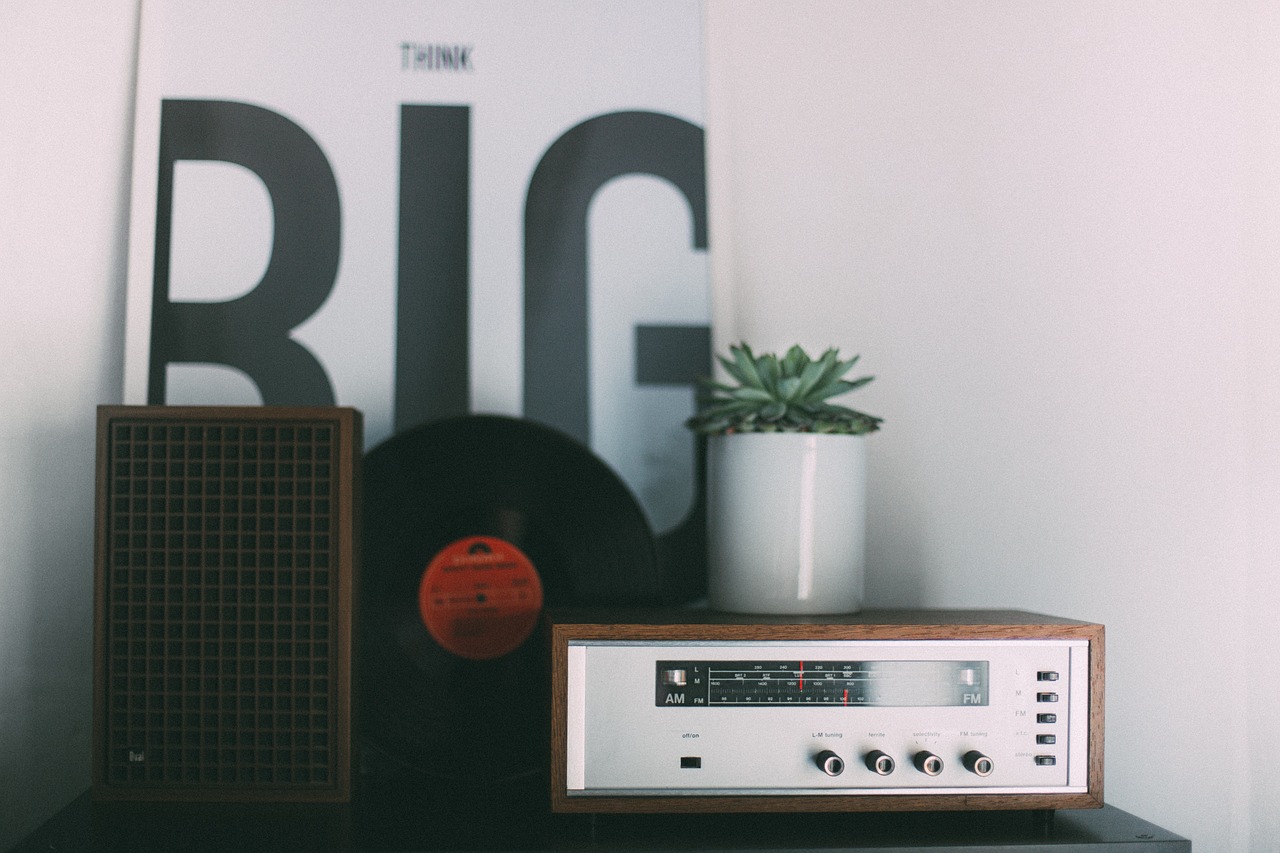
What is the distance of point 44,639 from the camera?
1.02 meters

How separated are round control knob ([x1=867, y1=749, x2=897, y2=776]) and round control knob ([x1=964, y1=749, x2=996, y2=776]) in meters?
0.06

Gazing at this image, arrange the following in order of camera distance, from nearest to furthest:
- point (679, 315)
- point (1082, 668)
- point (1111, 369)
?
point (1082, 668)
point (1111, 369)
point (679, 315)

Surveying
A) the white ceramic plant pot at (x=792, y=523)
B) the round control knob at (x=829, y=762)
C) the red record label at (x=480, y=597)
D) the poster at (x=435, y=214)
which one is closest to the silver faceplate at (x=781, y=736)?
the round control knob at (x=829, y=762)

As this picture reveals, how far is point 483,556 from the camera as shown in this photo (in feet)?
3.39

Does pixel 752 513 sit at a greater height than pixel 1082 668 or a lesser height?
greater

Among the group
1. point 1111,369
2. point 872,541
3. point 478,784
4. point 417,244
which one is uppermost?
point 417,244

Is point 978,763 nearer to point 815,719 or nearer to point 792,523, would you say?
point 815,719

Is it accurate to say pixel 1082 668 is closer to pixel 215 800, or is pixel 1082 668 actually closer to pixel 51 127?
pixel 215 800

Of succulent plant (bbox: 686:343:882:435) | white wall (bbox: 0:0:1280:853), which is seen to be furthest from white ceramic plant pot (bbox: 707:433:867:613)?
white wall (bbox: 0:0:1280:853)

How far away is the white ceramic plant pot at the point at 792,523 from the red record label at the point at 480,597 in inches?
8.6

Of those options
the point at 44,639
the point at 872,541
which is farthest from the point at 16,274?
the point at 872,541

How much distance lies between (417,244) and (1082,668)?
2.72ft

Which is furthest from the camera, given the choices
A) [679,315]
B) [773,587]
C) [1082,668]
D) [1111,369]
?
[679,315]

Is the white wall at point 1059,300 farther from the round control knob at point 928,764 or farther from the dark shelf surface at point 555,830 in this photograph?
the round control knob at point 928,764
